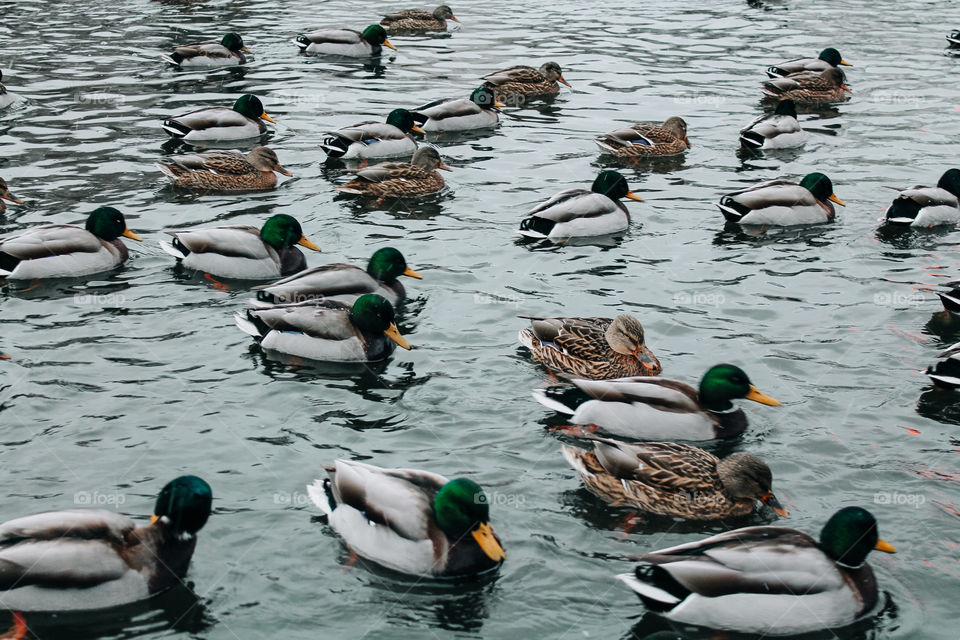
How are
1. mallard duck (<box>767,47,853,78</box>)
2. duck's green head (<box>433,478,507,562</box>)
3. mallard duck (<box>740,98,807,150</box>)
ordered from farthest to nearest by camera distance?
mallard duck (<box>767,47,853,78</box>) < mallard duck (<box>740,98,807,150</box>) < duck's green head (<box>433,478,507,562</box>)

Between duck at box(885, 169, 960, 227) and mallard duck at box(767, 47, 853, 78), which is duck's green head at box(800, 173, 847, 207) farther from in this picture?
mallard duck at box(767, 47, 853, 78)

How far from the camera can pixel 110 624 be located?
24.4 feet

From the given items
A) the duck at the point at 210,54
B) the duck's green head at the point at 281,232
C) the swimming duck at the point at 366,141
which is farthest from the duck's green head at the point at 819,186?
the duck at the point at 210,54

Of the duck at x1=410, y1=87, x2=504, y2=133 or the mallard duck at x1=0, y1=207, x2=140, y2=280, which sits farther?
the duck at x1=410, y1=87, x2=504, y2=133

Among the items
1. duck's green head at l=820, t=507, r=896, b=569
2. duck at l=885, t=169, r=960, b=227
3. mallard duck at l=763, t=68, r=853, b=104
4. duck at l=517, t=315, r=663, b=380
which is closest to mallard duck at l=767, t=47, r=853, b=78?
mallard duck at l=763, t=68, r=853, b=104

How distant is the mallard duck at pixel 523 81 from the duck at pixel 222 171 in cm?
648

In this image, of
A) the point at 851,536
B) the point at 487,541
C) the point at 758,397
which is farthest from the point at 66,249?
the point at 851,536

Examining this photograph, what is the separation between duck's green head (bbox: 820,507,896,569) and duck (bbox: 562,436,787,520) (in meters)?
1.07

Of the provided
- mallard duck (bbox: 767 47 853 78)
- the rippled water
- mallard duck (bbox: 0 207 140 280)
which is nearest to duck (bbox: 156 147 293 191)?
the rippled water

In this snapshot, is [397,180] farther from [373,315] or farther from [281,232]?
[373,315]

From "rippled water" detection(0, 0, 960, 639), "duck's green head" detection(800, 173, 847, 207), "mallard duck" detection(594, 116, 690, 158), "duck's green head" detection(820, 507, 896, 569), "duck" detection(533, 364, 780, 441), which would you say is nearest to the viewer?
"duck's green head" detection(820, 507, 896, 569)

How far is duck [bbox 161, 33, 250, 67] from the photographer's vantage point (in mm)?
23219

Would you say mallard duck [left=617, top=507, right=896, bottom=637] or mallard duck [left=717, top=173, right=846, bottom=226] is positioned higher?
mallard duck [left=717, top=173, right=846, bottom=226]

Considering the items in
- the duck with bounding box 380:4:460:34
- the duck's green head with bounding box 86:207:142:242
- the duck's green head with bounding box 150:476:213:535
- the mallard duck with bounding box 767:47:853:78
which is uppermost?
the duck with bounding box 380:4:460:34
